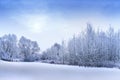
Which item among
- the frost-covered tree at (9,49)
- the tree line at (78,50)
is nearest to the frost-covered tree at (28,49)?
the tree line at (78,50)

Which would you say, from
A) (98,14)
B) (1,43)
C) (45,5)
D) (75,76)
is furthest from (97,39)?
(1,43)

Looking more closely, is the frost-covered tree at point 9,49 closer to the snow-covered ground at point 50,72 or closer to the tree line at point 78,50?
the tree line at point 78,50

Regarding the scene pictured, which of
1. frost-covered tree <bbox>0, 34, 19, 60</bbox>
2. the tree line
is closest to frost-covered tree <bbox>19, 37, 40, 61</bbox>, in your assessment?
the tree line

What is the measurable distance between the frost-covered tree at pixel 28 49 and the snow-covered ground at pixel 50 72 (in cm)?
17

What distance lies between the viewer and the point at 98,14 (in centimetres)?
248

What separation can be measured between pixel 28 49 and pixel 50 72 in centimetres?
97

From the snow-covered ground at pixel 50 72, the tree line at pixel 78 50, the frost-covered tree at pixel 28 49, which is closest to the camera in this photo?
the snow-covered ground at pixel 50 72

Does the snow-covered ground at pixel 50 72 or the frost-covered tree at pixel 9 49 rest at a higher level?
the frost-covered tree at pixel 9 49

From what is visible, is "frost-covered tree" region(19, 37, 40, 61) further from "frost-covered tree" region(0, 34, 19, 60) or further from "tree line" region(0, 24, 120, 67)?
"frost-covered tree" region(0, 34, 19, 60)

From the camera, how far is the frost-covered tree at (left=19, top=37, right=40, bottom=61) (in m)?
3.01

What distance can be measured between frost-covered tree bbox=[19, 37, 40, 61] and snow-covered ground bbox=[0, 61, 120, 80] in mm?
165

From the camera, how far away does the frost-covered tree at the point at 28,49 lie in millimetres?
3014

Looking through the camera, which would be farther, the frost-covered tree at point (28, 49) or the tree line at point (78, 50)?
the frost-covered tree at point (28, 49)

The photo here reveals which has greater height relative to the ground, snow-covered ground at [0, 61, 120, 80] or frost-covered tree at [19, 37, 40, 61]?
frost-covered tree at [19, 37, 40, 61]
